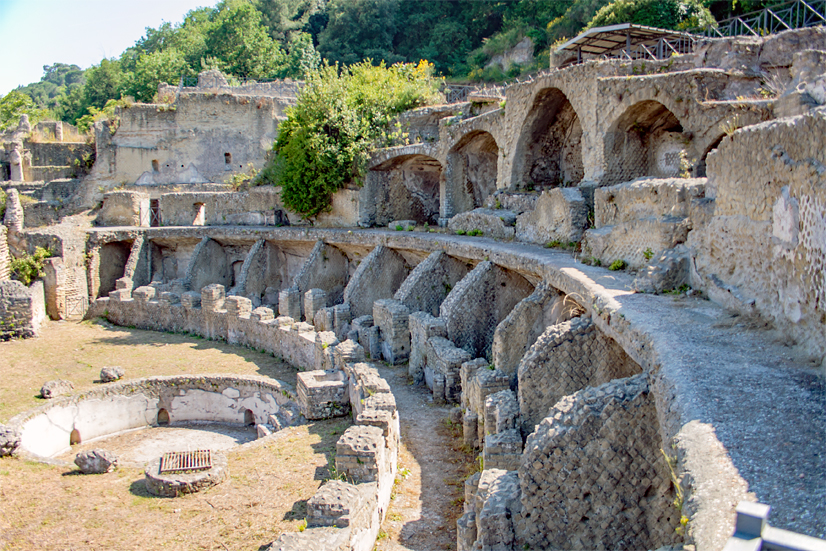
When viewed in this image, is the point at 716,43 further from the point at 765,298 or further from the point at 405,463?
the point at 405,463

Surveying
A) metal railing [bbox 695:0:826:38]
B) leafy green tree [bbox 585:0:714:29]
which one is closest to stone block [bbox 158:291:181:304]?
metal railing [bbox 695:0:826:38]

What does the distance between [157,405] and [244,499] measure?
17.9ft

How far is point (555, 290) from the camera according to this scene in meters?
9.62

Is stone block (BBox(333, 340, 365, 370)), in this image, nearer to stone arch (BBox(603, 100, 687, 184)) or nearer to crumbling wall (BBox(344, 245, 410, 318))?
crumbling wall (BBox(344, 245, 410, 318))

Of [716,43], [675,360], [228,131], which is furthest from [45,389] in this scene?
[228,131]

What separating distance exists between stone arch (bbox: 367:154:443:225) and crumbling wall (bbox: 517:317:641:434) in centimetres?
1288

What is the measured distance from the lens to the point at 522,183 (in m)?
16.6

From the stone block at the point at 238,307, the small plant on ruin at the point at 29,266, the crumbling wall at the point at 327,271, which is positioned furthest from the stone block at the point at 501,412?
the small plant on ruin at the point at 29,266

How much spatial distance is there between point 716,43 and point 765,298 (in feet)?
30.8

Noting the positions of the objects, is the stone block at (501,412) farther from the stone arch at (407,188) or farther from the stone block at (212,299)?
the stone arch at (407,188)

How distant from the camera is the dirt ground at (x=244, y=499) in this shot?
6.75 meters

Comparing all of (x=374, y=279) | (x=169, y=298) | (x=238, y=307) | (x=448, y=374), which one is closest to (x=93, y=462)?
(x=448, y=374)

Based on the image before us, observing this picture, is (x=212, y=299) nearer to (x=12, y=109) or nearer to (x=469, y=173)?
(x=469, y=173)

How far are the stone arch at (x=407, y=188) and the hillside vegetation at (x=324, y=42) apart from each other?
11.3 meters
